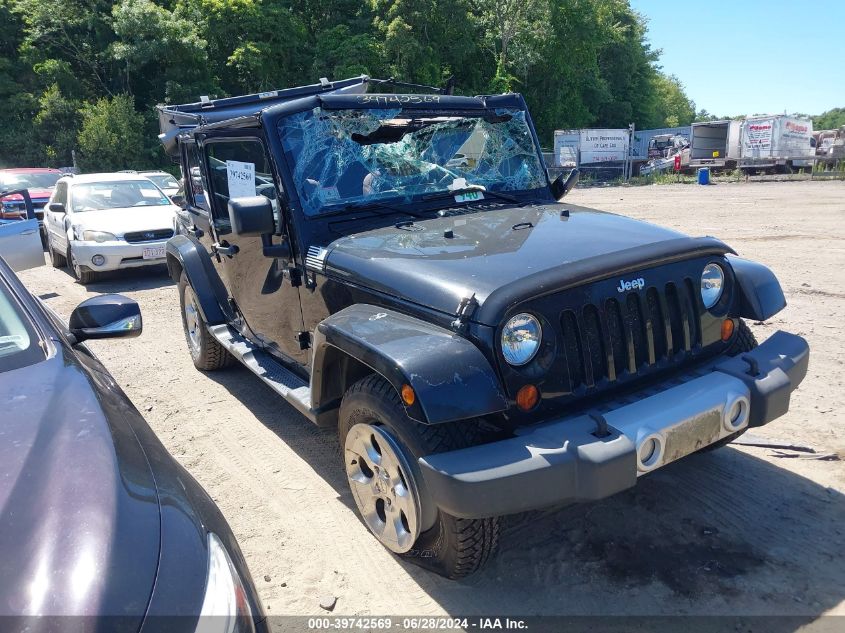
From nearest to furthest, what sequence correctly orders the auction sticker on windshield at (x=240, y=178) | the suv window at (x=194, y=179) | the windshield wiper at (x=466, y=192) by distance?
the windshield wiper at (x=466, y=192)
the auction sticker on windshield at (x=240, y=178)
the suv window at (x=194, y=179)

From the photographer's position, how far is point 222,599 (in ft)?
5.37

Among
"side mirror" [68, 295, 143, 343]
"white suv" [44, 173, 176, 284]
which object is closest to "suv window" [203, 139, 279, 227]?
"side mirror" [68, 295, 143, 343]

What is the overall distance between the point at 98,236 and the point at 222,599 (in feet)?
30.5

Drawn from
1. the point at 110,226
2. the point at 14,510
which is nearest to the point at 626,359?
the point at 14,510

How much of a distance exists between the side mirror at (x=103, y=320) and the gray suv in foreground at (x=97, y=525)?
256mm

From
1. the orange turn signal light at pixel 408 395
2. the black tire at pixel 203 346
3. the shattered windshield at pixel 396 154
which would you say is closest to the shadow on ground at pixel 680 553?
the orange turn signal light at pixel 408 395

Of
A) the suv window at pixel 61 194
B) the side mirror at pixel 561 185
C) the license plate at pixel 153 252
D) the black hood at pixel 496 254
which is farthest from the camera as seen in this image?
the suv window at pixel 61 194

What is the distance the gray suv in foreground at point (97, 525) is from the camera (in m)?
1.46

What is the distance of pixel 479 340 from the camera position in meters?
2.60

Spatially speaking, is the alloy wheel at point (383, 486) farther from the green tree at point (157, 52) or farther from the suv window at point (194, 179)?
the green tree at point (157, 52)

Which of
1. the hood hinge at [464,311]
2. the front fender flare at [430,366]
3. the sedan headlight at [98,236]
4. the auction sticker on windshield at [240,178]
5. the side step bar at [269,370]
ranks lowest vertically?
the side step bar at [269,370]

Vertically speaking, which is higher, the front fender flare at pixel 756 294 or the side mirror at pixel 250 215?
the side mirror at pixel 250 215

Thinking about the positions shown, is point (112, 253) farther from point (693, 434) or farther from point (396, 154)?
point (693, 434)

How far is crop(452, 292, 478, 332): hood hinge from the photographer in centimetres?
264
